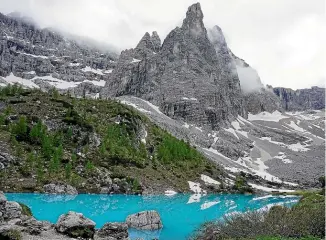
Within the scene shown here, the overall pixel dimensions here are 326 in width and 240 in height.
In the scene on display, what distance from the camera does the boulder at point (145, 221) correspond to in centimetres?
4412

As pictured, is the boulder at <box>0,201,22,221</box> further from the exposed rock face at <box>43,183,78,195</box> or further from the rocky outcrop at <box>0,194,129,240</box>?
the exposed rock face at <box>43,183,78,195</box>

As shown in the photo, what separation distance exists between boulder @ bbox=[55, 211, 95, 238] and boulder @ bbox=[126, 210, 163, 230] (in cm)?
1334

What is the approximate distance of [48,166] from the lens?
94.1m

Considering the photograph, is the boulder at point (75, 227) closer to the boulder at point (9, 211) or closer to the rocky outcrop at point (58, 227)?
the rocky outcrop at point (58, 227)

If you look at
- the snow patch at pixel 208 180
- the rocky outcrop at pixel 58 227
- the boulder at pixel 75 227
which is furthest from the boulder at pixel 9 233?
the snow patch at pixel 208 180

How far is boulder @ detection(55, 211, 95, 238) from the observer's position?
30156mm

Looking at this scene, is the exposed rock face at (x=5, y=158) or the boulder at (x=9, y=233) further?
the exposed rock face at (x=5, y=158)

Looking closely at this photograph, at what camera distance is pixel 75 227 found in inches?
1201

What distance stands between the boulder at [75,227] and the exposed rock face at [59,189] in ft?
182

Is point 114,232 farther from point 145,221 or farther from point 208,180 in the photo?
point 208,180

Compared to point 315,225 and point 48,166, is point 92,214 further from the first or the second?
point 48,166

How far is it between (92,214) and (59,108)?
73.8 m

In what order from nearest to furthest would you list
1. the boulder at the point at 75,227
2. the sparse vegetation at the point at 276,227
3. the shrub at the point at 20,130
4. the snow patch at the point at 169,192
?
1. the sparse vegetation at the point at 276,227
2. the boulder at the point at 75,227
3. the snow patch at the point at 169,192
4. the shrub at the point at 20,130

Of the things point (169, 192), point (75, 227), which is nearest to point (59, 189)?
point (169, 192)
